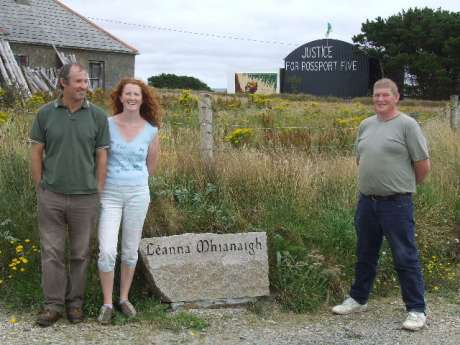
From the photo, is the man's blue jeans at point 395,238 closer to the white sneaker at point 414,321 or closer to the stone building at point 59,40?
the white sneaker at point 414,321

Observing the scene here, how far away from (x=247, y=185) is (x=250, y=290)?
1.44 meters

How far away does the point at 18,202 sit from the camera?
6422 mm

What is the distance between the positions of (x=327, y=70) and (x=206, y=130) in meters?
34.7

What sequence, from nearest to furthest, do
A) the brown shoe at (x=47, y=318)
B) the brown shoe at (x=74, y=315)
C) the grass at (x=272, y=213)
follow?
the brown shoe at (x=47, y=318)
the brown shoe at (x=74, y=315)
the grass at (x=272, y=213)

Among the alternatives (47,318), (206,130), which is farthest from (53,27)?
(47,318)

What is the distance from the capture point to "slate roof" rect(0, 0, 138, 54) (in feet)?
75.4

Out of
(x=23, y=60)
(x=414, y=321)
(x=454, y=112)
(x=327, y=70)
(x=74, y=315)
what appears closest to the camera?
(x=74, y=315)

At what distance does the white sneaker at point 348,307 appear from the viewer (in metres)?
5.80

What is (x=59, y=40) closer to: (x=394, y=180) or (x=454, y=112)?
(x=454, y=112)

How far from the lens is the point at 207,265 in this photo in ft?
19.6

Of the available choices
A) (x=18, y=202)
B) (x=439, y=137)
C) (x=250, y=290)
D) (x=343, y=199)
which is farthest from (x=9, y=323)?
(x=439, y=137)

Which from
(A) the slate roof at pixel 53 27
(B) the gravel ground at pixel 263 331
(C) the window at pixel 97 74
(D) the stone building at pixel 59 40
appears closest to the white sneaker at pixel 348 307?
(B) the gravel ground at pixel 263 331

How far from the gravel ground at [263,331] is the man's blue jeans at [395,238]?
309mm

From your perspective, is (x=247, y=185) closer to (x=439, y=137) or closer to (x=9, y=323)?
(x=9, y=323)
